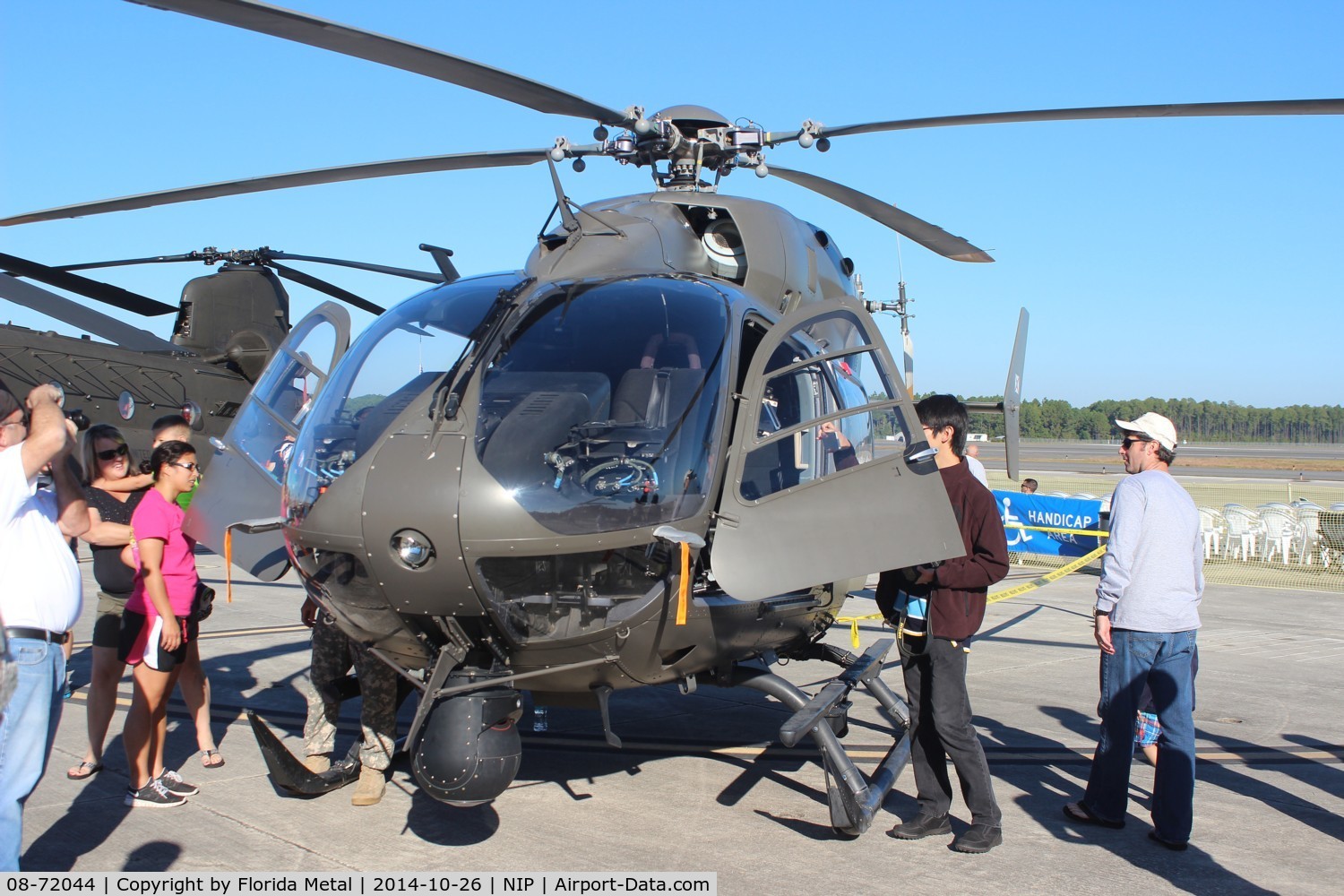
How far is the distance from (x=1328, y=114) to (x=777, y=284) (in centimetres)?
268

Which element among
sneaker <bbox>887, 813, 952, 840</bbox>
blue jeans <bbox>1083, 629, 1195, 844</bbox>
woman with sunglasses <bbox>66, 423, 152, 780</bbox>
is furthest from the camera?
woman with sunglasses <bbox>66, 423, 152, 780</bbox>

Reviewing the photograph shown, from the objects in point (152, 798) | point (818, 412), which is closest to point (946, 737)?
point (818, 412)

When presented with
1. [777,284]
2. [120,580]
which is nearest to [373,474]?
[120,580]

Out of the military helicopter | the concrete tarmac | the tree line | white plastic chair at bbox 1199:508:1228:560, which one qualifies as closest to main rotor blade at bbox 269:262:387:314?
the military helicopter

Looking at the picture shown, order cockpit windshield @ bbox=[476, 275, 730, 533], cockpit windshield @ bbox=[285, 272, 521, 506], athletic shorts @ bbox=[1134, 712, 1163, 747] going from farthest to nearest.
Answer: athletic shorts @ bbox=[1134, 712, 1163, 747] → cockpit windshield @ bbox=[285, 272, 521, 506] → cockpit windshield @ bbox=[476, 275, 730, 533]

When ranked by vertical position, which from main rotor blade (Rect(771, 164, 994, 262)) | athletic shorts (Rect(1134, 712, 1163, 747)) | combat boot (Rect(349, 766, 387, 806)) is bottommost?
combat boot (Rect(349, 766, 387, 806))

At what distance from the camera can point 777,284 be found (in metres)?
5.89

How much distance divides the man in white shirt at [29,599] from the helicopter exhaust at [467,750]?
3.83 ft

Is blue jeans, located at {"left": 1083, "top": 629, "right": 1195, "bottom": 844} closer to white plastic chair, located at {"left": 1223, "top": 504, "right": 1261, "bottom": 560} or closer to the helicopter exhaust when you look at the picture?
the helicopter exhaust

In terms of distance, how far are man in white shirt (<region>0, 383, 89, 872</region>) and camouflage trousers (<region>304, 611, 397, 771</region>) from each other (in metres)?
1.44

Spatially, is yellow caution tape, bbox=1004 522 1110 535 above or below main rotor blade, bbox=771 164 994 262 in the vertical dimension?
below

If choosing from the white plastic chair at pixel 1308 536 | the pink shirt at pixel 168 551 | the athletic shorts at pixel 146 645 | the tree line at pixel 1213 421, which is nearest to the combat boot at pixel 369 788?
the athletic shorts at pixel 146 645

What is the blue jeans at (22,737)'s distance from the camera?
3.06m

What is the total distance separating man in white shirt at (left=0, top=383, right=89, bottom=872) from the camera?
310 centimetres
